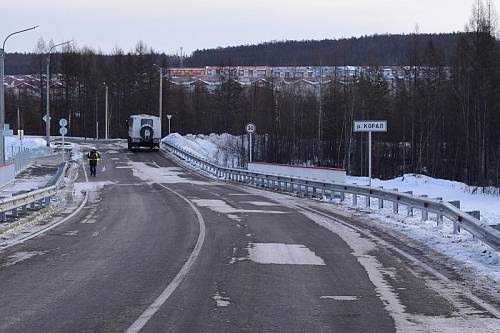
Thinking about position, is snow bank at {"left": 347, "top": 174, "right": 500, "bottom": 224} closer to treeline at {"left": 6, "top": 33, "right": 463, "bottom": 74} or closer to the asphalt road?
the asphalt road

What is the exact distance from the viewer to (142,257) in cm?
1218

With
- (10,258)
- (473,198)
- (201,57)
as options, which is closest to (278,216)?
(10,258)

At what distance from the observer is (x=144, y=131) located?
62.2 metres

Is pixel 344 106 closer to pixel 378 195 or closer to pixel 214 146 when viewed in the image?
pixel 214 146

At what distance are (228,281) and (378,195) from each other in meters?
13.7

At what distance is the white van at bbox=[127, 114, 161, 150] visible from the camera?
204 feet

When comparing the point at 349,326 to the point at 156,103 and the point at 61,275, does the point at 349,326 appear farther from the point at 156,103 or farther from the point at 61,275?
the point at 156,103

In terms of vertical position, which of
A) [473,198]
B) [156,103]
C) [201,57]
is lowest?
[473,198]

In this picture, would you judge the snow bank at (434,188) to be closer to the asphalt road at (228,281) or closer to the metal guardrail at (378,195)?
the metal guardrail at (378,195)

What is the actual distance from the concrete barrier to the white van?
22.0m

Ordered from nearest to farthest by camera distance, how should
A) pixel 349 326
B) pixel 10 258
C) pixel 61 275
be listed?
pixel 349 326
pixel 61 275
pixel 10 258

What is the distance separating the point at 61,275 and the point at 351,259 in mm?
5031

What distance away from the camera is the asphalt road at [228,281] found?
24.7 ft

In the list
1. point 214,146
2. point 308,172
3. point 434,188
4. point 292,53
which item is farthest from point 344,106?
point 292,53
